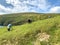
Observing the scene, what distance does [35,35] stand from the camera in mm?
31422

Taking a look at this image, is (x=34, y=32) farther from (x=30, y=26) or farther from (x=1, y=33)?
(x=1, y=33)

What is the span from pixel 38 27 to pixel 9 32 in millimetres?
5514

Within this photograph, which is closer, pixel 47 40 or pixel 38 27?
pixel 47 40

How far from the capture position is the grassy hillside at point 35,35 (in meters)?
30.1

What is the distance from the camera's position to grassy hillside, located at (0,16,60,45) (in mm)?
30133

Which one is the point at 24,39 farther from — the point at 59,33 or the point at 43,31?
the point at 59,33

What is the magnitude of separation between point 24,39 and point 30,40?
1.10 m

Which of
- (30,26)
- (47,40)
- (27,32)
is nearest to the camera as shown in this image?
(47,40)

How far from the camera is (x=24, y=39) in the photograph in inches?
1228

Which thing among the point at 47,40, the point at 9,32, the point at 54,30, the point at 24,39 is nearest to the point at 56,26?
the point at 54,30

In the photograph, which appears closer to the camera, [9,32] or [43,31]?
[43,31]

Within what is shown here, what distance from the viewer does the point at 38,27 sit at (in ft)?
108

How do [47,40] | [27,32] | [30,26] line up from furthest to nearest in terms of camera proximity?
[30,26] → [27,32] → [47,40]

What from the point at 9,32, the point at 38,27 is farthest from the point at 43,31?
the point at 9,32
